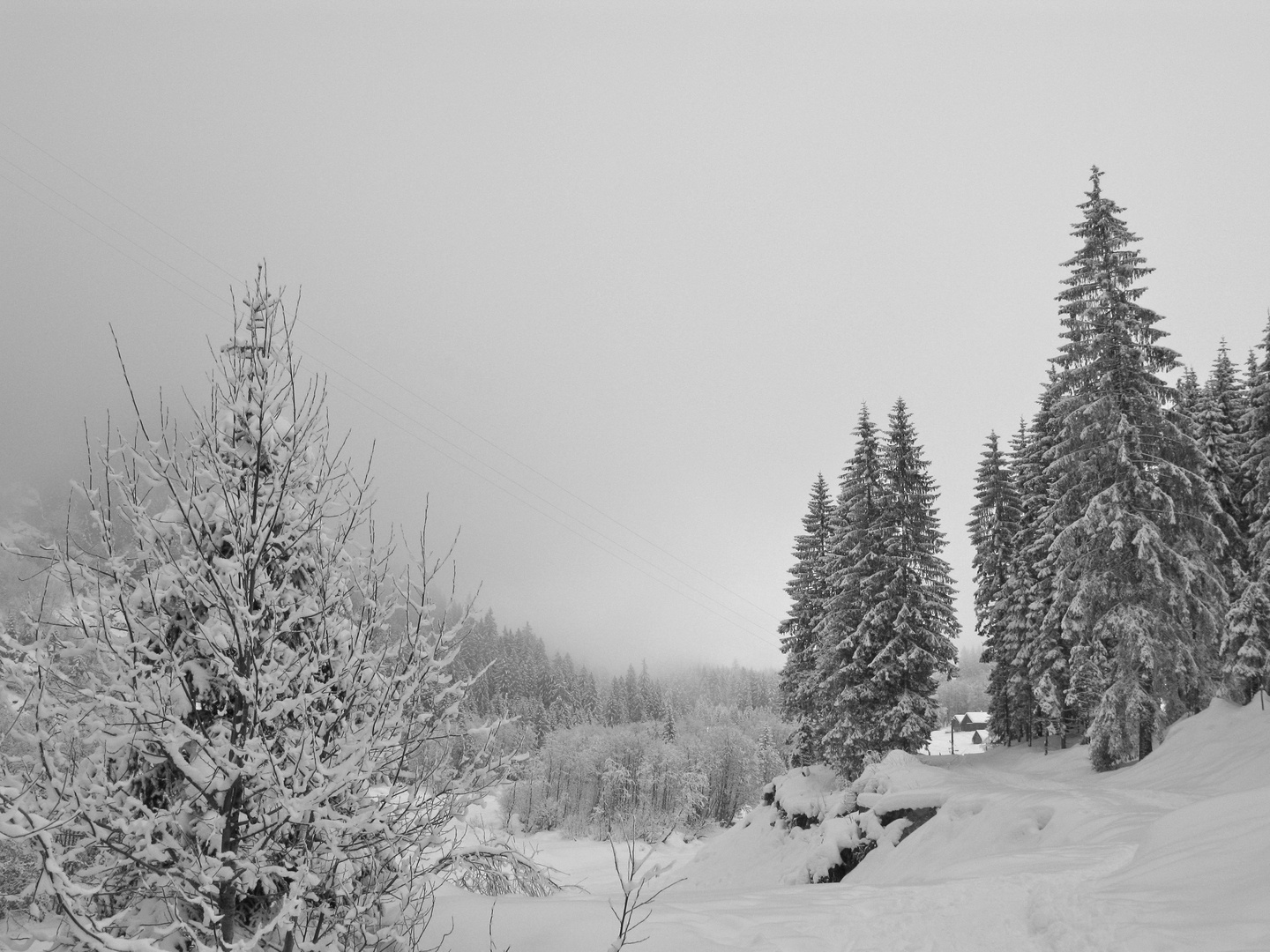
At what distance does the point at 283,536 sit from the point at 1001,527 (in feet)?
112

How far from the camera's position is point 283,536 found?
5121mm

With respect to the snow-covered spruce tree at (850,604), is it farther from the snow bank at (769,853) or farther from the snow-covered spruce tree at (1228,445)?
the snow-covered spruce tree at (1228,445)

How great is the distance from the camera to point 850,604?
1083 inches

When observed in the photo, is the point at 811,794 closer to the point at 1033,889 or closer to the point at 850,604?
the point at 850,604

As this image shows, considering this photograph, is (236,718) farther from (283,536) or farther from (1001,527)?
(1001,527)

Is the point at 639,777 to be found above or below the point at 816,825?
below

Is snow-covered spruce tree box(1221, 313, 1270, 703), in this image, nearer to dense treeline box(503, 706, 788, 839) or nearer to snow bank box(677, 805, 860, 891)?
snow bank box(677, 805, 860, 891)

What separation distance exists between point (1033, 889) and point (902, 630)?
17409 millimetres

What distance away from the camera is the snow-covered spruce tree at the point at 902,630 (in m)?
25.3

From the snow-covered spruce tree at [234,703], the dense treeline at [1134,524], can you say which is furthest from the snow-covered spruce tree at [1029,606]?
the snow-covered spruce tree at [234,703]

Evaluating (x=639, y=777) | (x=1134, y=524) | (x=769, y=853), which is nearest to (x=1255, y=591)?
(x=1134, y=524)

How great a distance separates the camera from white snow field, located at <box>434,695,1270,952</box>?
665 cm

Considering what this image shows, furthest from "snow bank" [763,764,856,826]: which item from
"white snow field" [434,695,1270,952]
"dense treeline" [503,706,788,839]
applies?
"dense treeline" [503,706,788,839]

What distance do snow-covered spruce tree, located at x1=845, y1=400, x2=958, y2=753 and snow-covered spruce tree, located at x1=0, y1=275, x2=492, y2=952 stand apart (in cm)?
2298
